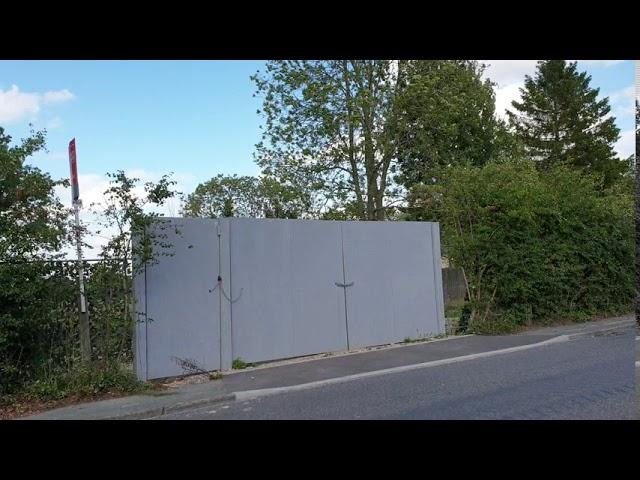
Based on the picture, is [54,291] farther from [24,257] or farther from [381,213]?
[381,213]

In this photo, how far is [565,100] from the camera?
116 ft

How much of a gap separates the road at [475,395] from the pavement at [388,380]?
14 mm

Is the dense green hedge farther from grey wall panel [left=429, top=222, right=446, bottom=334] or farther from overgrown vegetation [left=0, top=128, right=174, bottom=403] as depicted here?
overgrown vegetation [left=0, top=128, right=174, bottom=403]

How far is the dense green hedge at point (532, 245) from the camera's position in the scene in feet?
39.3

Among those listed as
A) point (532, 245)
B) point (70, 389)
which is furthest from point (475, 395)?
point (532, 245)

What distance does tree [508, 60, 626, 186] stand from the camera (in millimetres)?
34031

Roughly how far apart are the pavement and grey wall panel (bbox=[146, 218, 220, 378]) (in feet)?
1.84

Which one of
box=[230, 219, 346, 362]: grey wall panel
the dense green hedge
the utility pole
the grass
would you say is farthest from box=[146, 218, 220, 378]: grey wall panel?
the dense green hedge

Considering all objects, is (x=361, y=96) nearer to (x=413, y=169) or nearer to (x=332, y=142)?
(x=332, y=142)

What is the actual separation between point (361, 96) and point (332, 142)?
6.28ft

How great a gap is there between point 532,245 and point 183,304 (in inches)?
318

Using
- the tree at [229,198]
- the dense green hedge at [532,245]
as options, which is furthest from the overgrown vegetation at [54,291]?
the tree at [229,198]

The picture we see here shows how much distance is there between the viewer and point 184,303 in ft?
26.3

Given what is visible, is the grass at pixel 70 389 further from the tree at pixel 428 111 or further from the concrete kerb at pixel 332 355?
the tree at pixel 428 111
